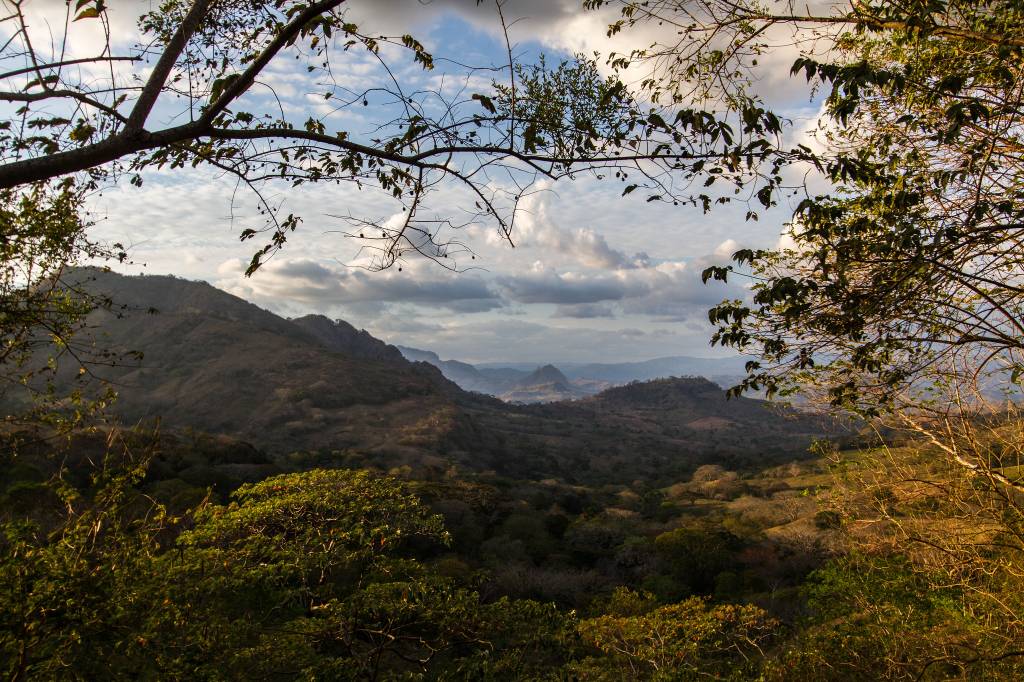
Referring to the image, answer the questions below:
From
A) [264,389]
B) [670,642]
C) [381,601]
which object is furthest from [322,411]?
[381,601]

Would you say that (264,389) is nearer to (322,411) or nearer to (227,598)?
(322,411)

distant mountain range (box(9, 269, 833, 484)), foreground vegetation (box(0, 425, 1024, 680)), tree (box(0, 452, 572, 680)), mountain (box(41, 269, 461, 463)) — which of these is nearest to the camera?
tree (box(0, 452, 572, 680))

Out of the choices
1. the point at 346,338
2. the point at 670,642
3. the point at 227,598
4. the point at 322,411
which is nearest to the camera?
the point at 227,598

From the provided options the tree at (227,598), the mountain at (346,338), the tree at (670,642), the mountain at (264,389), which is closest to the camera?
the tree at (227,598)

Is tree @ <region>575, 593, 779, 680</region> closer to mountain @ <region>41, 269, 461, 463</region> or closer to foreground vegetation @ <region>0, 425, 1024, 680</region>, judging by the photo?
foreground vegetation @ <region>0, 425, 1024, 680</region>

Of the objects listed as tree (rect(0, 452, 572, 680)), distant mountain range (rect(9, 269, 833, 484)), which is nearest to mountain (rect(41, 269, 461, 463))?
distant mountain range (rect(9, 269, 833, 484))

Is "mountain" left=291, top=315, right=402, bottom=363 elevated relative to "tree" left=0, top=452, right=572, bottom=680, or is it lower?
elevated

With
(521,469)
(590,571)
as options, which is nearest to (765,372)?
(590,571)

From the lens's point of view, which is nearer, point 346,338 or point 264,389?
point 264,389

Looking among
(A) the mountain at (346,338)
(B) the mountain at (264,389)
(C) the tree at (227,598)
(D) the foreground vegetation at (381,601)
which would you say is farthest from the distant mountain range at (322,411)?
(C) the tree at (227,598)

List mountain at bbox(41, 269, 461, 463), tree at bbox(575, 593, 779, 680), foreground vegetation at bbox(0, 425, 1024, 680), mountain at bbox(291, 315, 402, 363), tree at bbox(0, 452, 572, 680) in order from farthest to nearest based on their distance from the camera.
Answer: mountain at bbox(291, 315, 402, 363) < mountain at bbox(41, 269, 461, 463) < tree at bbox(575, 593, 779, 680) < foreground vegetation at bbox(0, 425, 1024, 680) < tree at bbox(0, 452, 572, 680)

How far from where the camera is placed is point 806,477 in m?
72.2

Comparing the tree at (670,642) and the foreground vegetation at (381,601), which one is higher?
the foreground vegetation at (381,601)

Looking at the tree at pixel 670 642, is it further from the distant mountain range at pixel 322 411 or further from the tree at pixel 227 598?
the distant mountain range at pixel 322 411
